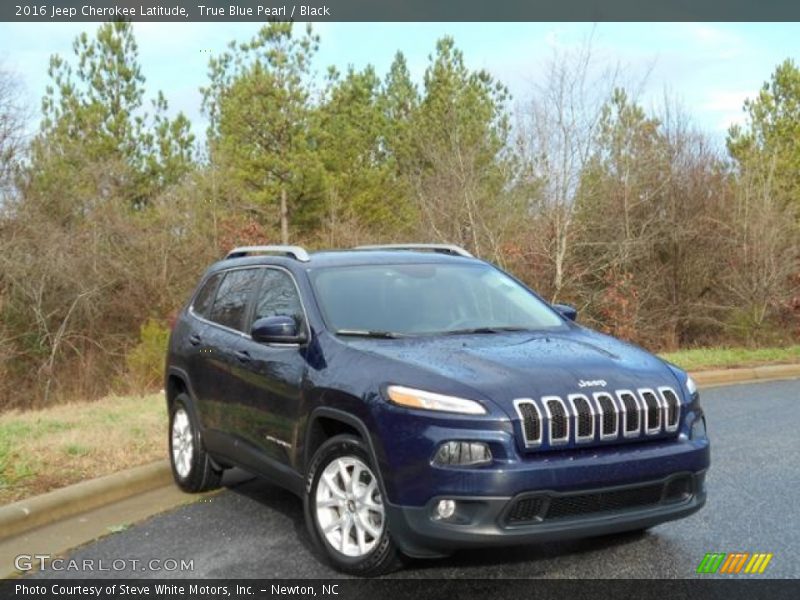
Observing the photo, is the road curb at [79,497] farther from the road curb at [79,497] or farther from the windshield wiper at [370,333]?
the windshield wiper at [370,333]

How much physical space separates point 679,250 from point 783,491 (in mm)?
17703

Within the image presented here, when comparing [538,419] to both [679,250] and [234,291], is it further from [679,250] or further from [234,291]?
[679,250]

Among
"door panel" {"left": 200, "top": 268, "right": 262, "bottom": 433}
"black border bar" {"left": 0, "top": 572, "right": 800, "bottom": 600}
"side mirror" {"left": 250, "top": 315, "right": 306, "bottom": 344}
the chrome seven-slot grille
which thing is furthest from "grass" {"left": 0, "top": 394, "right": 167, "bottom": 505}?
the chrome seven-slot grille

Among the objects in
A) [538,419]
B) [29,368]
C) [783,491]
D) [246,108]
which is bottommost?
[29,368]

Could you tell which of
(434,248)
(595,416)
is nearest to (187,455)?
(434,248)

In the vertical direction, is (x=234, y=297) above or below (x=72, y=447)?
above

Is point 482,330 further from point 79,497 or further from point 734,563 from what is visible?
point 79,497

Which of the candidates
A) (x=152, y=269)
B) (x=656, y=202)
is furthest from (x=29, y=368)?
(x=656, y=202)

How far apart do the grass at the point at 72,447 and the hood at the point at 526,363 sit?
2895 mm

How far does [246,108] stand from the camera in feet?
97.6

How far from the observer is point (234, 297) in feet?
23.0

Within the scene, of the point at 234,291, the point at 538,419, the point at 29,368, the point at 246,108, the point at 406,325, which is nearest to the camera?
the point at 538,419

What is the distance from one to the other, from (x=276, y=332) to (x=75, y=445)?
3.13 m

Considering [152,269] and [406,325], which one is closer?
[406,325]
